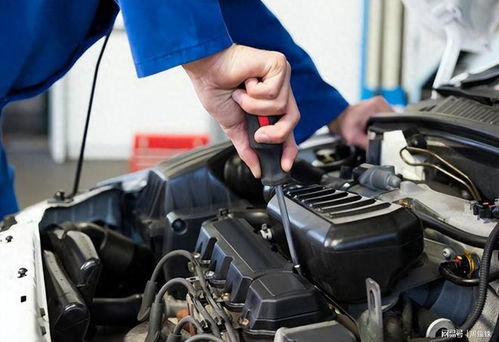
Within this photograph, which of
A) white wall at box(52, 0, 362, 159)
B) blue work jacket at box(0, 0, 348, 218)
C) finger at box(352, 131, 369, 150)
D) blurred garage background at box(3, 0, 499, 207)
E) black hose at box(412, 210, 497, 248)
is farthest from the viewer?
white wall at box(52, 0, 362, 159)

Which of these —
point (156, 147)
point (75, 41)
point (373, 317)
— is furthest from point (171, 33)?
point (156, 147)

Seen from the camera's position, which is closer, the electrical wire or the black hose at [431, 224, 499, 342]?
the black hose at [431, 224, 499, 342]

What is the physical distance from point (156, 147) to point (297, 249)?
302 centimetres

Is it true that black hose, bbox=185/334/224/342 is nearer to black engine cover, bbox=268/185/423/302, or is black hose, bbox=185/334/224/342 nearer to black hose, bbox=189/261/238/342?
black hose, bbox=189/261/238/342

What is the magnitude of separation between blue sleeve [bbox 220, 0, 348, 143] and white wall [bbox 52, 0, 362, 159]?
2547 millimetres

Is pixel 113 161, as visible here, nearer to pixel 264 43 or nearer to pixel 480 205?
pixel 264 43

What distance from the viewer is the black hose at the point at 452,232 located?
67 centimetres

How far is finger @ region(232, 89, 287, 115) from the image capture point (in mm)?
664

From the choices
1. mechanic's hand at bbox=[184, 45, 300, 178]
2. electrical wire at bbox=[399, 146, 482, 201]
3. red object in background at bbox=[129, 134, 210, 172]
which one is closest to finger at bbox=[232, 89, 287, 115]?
mechanic's hand at bbox=[184, 45, 300, 178]

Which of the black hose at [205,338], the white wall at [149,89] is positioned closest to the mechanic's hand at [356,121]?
the black hose at [205,338]

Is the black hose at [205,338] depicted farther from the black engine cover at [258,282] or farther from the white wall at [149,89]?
the white wall at [149,89]

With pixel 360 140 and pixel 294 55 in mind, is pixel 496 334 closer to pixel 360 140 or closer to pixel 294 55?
pixel 360 140

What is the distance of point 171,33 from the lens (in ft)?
2.22

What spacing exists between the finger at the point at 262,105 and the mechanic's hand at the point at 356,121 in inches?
25.7
